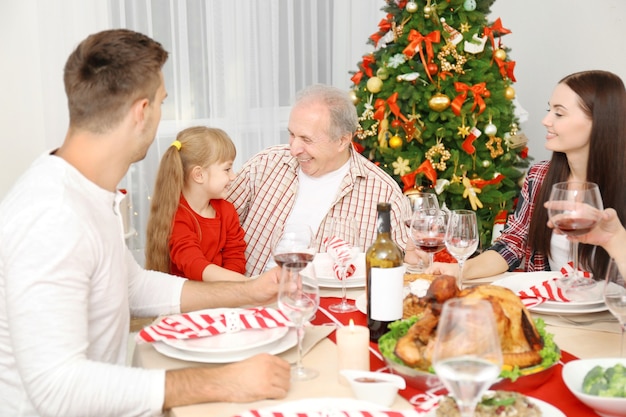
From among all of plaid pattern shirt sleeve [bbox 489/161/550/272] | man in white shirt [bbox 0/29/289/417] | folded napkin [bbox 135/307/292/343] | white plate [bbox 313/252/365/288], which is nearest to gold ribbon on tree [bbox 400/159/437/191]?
plaid pattern shirt sleeve [bbox 489/161/550/272]

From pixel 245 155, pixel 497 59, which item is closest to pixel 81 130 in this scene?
pixel 497 59

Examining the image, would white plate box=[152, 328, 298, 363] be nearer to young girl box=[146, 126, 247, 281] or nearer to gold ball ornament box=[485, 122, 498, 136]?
young girl box=[146, 126, 247, 281]

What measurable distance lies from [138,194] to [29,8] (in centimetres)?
117

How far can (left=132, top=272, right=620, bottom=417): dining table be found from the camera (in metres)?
1.42

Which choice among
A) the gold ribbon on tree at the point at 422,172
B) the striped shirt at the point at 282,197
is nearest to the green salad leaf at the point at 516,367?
the striped shirt at the point at 282,197

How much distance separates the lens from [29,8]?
4.05 meters

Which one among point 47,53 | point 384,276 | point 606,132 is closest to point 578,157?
point 606,132

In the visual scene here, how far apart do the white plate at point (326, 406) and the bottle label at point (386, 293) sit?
0.36 meters

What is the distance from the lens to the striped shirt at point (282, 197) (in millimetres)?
3098

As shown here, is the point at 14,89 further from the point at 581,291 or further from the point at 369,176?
the point at 581,291

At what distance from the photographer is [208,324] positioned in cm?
175

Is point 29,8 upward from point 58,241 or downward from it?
upward

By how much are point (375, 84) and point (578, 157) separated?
132cm

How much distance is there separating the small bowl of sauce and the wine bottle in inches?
→ 10.8
